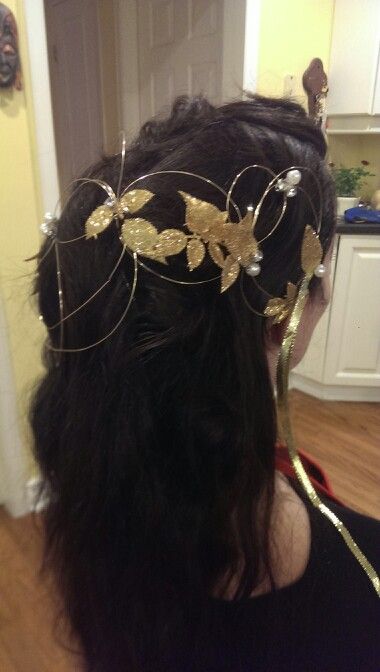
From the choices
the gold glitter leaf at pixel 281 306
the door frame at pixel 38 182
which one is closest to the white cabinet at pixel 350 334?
the door frame at pixel 38 182

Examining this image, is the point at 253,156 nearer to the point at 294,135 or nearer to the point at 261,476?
the point at 294,135

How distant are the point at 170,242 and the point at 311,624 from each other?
41cm

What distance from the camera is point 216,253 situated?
411mm

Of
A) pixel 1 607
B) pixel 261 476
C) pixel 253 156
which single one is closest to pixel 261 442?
pixel 261 476

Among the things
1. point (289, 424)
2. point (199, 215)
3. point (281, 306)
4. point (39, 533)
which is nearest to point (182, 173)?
point (199, 215)

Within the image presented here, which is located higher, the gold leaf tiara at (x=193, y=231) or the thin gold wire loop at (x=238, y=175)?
the thin gold wire loop at (x=238, y=175)

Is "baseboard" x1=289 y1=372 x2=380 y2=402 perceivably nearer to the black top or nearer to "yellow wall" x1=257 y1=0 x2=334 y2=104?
"yellow wall" x1=257 y1=0 x2=334 y2=104

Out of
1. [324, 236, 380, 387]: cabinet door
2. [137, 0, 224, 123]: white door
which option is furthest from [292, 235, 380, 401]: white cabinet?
[137, 0, 224, 123]: white door

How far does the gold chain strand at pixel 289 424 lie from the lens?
47 cm

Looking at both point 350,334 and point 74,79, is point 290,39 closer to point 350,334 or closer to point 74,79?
point 74,79

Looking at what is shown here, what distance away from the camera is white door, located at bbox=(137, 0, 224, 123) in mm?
1896

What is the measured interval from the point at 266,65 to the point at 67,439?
1.95 meters

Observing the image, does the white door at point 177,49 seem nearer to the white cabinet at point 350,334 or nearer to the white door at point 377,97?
the white door at point 377,97

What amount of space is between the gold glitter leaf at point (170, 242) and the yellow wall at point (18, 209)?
3.02 ft
